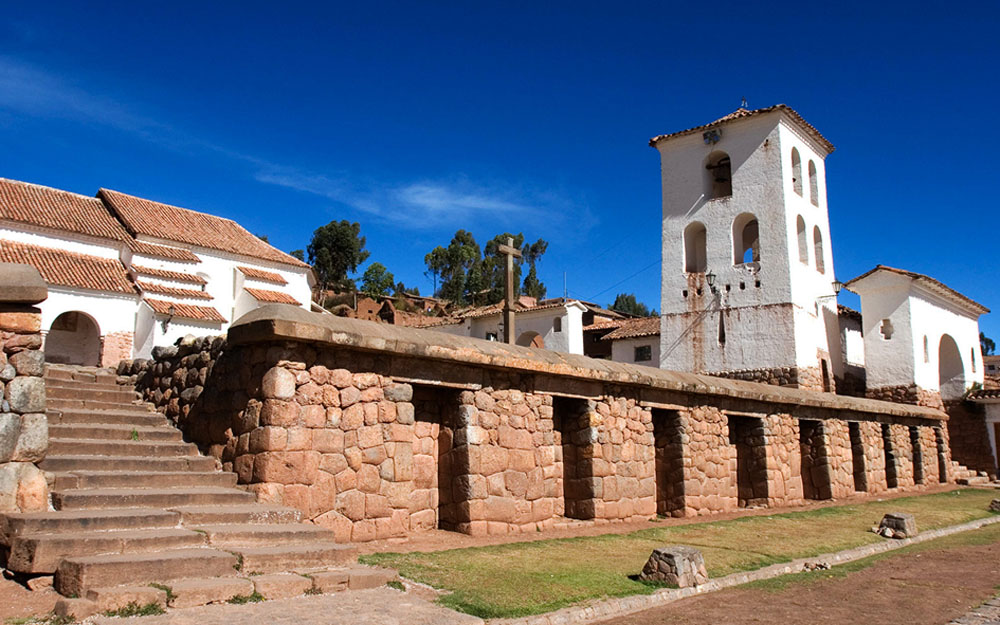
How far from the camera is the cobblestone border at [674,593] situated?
529 centimetres

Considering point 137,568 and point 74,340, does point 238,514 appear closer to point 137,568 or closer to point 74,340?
point 137,568

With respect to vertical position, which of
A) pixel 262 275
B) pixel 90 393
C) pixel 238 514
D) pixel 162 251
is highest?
pixel 162 251

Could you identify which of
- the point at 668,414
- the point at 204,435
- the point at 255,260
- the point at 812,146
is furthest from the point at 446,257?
the point at 204,435

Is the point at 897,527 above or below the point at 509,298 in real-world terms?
below

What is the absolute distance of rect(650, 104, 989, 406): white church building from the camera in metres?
25.8

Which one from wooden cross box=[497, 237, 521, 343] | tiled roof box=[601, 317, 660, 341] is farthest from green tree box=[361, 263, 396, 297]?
wooden cross box=[497, 237, 521, 343]

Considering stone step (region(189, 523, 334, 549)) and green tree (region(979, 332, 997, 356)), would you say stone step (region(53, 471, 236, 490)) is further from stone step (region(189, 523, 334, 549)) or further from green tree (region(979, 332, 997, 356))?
green tree (region(979, 332, 997, 356))

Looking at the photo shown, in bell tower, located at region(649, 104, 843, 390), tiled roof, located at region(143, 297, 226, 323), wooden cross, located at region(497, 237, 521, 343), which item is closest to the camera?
wooden cross, located at region(497, 237, 521, 343)

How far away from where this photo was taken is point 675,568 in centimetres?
647

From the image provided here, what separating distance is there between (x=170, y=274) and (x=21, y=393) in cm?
2129

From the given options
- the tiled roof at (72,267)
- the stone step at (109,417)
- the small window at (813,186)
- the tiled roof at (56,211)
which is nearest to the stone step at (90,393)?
the stone step at (109,417)

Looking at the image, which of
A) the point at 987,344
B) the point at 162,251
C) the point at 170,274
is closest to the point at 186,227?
A: the point at 162,251

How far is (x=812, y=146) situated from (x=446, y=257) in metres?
38.8

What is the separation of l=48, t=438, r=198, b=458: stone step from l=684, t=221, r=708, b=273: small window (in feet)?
75.3
